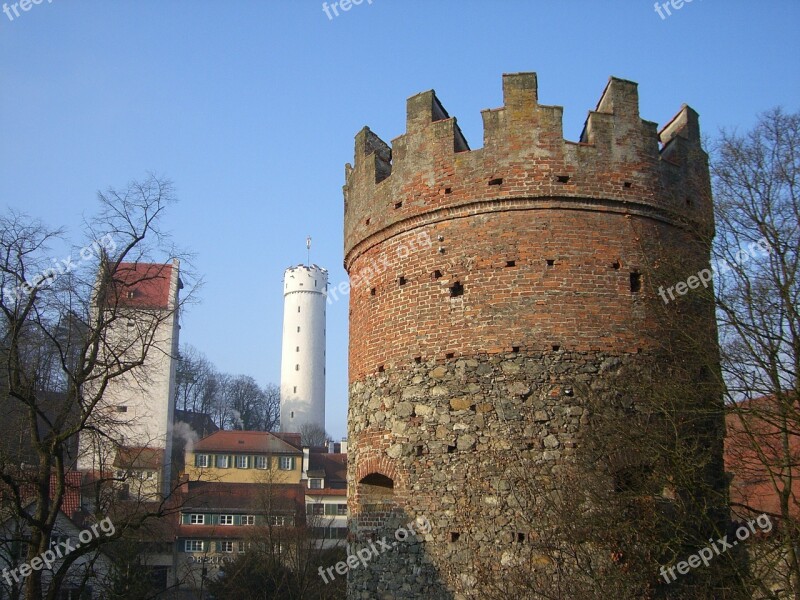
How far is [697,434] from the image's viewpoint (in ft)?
29.9

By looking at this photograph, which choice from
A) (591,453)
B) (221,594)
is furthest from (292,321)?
(591,453)

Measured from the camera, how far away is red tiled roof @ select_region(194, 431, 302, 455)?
161 ft

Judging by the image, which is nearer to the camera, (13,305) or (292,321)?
(13,305)

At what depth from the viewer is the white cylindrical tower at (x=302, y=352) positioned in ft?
198

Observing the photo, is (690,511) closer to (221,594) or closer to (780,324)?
(780,324)

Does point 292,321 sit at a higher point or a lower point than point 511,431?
higher

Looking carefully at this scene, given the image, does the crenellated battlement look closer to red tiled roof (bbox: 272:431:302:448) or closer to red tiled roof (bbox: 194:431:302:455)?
red tiled roof (bbox: 194:431:302:455)

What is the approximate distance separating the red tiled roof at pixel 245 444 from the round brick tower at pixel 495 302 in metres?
39.7

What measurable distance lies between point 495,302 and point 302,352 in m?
51.7

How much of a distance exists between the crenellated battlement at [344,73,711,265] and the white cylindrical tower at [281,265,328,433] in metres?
50.2

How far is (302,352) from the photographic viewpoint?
60.6 m

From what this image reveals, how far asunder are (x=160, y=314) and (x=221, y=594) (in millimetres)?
15361

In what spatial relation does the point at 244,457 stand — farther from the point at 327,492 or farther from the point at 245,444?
the point at 327,492

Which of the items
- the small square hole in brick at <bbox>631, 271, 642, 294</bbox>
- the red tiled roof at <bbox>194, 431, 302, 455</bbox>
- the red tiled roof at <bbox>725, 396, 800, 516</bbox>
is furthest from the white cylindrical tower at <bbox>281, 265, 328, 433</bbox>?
the red tiled roof at <bbox>725, 396, 800, 516</bbox>
